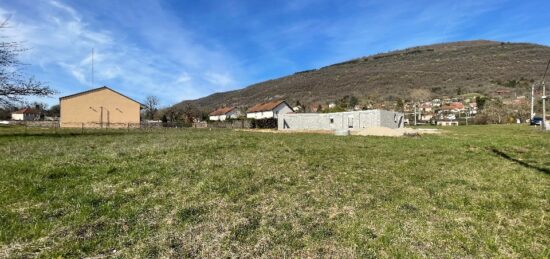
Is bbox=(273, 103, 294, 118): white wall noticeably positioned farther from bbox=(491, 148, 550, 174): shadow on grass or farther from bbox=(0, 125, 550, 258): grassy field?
bbox=(0, 125, 550, 258): grassy field

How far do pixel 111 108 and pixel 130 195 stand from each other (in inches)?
2240

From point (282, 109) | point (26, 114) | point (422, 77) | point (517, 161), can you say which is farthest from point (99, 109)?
point (422, 77)

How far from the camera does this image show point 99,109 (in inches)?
2265

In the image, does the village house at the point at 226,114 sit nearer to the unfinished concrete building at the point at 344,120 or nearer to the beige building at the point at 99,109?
the beige building at the point at 99,109

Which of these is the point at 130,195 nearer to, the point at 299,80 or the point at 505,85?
the point at 505,85

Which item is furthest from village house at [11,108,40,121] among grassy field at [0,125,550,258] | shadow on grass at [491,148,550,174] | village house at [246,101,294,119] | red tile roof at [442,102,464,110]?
shadow on grass at [491,148,550,174]

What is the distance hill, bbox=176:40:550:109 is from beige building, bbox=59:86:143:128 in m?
55.8

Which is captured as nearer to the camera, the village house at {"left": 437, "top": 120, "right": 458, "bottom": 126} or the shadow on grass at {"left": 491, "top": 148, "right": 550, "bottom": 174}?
the shadow on grass at {"left": 491, "top": 148, "right": 550, "bottom": 174}

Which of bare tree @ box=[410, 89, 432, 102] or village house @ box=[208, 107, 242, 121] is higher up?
bare tree @ box=[410, 89, 432, 102]

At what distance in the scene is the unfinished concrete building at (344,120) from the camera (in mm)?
40875

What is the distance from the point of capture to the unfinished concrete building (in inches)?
1609

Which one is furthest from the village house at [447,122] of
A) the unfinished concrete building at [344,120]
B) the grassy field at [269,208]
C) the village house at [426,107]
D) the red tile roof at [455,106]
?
the grassy field at [269,208]

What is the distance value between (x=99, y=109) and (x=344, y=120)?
40006mm

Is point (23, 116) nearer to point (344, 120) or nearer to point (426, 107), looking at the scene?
point (344, 120)
